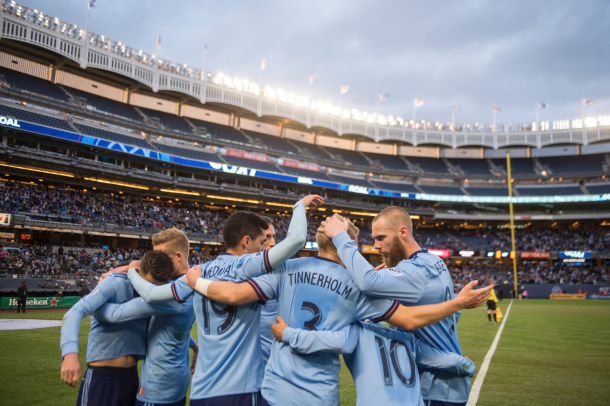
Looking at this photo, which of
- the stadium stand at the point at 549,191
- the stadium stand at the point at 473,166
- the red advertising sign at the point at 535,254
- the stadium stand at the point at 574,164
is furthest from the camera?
the stadium stand at the point at 473,166

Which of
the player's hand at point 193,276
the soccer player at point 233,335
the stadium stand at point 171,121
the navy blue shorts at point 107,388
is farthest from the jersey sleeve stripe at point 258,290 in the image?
the stadium stand at point 171,121

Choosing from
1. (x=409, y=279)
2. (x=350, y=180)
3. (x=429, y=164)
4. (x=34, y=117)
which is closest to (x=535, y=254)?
(x=429, y=164)

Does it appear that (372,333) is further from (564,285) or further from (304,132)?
(304,132)

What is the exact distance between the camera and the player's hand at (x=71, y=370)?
297 centimetres

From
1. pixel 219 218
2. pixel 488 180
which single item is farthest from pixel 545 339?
pixel 488 180

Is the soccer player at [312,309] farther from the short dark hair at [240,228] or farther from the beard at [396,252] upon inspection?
the beard at [396,252]

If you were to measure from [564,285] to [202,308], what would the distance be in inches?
2190

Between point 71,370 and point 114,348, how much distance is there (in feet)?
2.38

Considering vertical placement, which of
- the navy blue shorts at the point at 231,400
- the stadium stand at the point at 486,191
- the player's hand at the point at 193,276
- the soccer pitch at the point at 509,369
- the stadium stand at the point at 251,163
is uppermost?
the stadium stand at the point at 251,163

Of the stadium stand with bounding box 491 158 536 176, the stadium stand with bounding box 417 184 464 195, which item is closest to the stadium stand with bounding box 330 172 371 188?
the stadium stand with bounding box 417 184 464 195

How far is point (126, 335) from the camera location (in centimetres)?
380

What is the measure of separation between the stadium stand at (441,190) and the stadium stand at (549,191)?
30.8ft

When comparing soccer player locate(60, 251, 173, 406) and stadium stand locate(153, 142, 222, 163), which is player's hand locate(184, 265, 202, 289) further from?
stadium stand locate(153, 142, 222, 163)

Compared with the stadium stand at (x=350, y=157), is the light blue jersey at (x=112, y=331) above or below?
below
